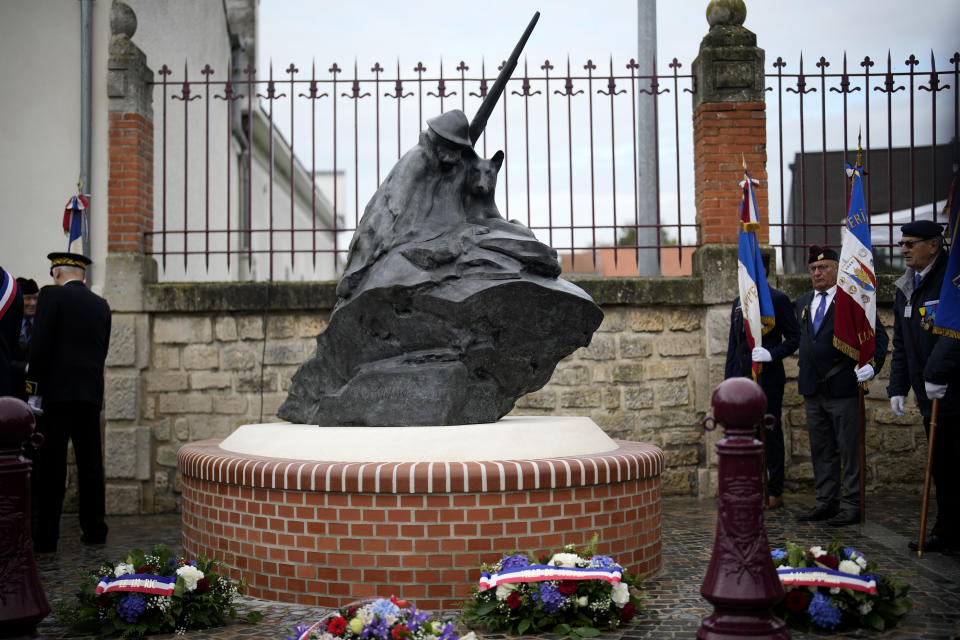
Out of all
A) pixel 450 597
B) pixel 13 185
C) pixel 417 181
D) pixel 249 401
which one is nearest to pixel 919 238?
pixel 417 181

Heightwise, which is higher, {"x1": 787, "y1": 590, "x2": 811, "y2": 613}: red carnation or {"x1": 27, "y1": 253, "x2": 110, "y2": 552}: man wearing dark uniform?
{"x1": 27, "y1": 253, "x2": 110, "y2": 552}: man wearing dark uniform

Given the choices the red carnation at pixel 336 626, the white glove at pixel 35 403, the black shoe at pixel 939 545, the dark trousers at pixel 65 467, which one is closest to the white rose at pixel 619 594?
the red carnation at pixel 336 626

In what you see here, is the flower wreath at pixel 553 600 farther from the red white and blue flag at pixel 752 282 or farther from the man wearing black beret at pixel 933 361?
the red white and blue flag at pixel 752 282

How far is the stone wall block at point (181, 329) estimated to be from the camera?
24.8 ft

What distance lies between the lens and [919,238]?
5.29 metres

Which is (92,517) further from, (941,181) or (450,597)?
(941,181)

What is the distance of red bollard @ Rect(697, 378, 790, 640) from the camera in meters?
2.88

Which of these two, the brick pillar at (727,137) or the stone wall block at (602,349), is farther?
the stone wall block at (602,349)

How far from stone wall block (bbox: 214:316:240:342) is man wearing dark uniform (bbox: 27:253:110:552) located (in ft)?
5.03

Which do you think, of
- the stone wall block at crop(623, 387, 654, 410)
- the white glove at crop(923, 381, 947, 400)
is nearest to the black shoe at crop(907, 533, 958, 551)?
the white glove at crop(923, 381, 947, 400)

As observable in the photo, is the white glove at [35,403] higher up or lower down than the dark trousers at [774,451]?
higher up

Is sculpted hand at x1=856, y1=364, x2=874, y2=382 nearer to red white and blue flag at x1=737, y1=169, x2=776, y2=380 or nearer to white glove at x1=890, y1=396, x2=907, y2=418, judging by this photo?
white glove at x1=890, y1=396, x2=907, y2=418

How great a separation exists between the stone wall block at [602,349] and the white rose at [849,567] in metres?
3.84

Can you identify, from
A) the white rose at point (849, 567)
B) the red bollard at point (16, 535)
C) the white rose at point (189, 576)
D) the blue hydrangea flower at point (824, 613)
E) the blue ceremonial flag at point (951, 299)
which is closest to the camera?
the red bollard at point (16, 535)
